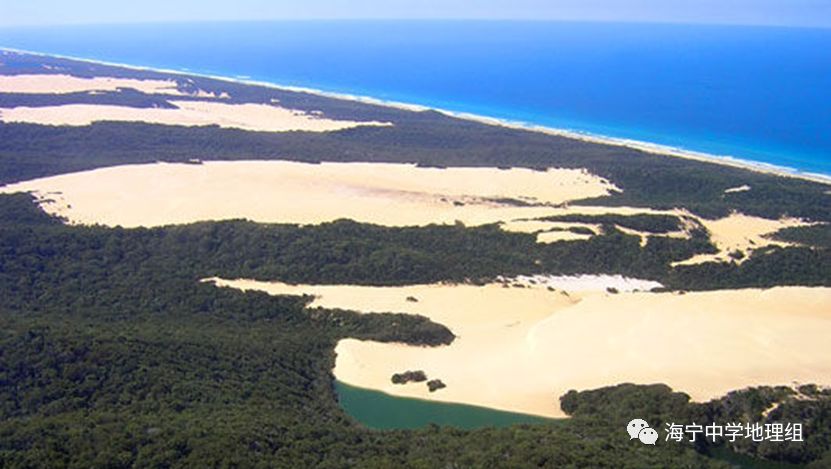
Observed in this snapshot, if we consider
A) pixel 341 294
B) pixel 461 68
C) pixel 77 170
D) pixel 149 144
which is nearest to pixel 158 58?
pixel 461 68

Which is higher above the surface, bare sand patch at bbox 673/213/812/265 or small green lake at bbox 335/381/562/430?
bare sand patch at bbox 673/213/812/265

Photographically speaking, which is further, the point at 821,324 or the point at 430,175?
the point at 430,175

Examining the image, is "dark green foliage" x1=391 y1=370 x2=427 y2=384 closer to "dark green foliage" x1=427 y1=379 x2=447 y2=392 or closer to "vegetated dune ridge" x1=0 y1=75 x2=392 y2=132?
"dark green foliage" x1=427 y1=379 x2=447 y2=392

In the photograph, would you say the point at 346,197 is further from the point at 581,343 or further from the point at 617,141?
the point at 617,141

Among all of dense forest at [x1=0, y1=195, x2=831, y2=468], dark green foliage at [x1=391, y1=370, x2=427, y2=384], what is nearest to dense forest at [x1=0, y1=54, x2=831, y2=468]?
dense forest at [x1=0, y1=195, x2=831, y2=468]

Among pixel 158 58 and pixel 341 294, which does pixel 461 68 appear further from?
pixel 341 294

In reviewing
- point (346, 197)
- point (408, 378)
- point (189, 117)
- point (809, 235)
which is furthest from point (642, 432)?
point (189, 117)

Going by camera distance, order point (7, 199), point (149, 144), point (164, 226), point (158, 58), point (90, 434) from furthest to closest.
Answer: point (158, 58) < point (149, 144) < point (7, 199) < point (164, 226) < point (90, 434)
